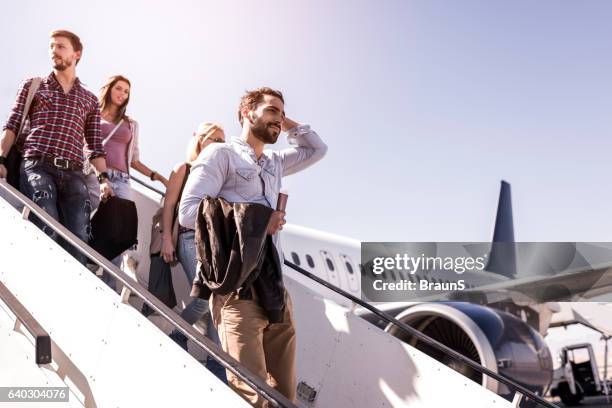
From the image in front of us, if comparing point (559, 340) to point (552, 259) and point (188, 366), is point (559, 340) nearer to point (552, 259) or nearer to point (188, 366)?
point (552, 259)

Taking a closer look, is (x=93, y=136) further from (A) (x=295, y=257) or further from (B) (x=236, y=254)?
(A) (x=295, y=257)

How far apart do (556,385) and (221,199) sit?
11.3 meters

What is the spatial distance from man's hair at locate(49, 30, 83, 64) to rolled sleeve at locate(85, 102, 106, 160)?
0.35m

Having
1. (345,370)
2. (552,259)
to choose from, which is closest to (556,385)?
(552,259)

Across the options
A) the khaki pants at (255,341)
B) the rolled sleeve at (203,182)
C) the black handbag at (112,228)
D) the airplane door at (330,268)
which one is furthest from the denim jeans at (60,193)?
the airplane door at (330,268)

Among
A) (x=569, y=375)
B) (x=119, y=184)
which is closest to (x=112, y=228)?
(x=119, y=184)

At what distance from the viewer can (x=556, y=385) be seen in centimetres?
1212

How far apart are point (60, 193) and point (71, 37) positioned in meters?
0.94

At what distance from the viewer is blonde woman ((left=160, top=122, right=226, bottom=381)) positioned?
133 inches

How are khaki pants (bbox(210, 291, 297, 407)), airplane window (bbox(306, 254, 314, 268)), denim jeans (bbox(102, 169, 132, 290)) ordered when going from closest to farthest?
khaki pants (bbox(210, 291, 297, 407)) < denim jeans (bbox(102, 169, 132, 290)) < airplane window (bbox(306, 254, 314, 268))

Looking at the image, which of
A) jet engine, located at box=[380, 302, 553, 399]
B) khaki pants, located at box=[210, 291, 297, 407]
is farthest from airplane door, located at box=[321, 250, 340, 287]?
khaki pants, located at box=[210, 291, 297, 407]

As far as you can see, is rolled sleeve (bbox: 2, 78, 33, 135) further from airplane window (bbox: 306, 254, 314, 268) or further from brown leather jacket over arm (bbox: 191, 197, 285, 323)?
airplane window (bbox: 306, 254, 314, 268)

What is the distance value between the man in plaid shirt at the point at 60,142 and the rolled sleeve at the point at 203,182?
3.97 ft

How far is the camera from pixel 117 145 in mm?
4332
